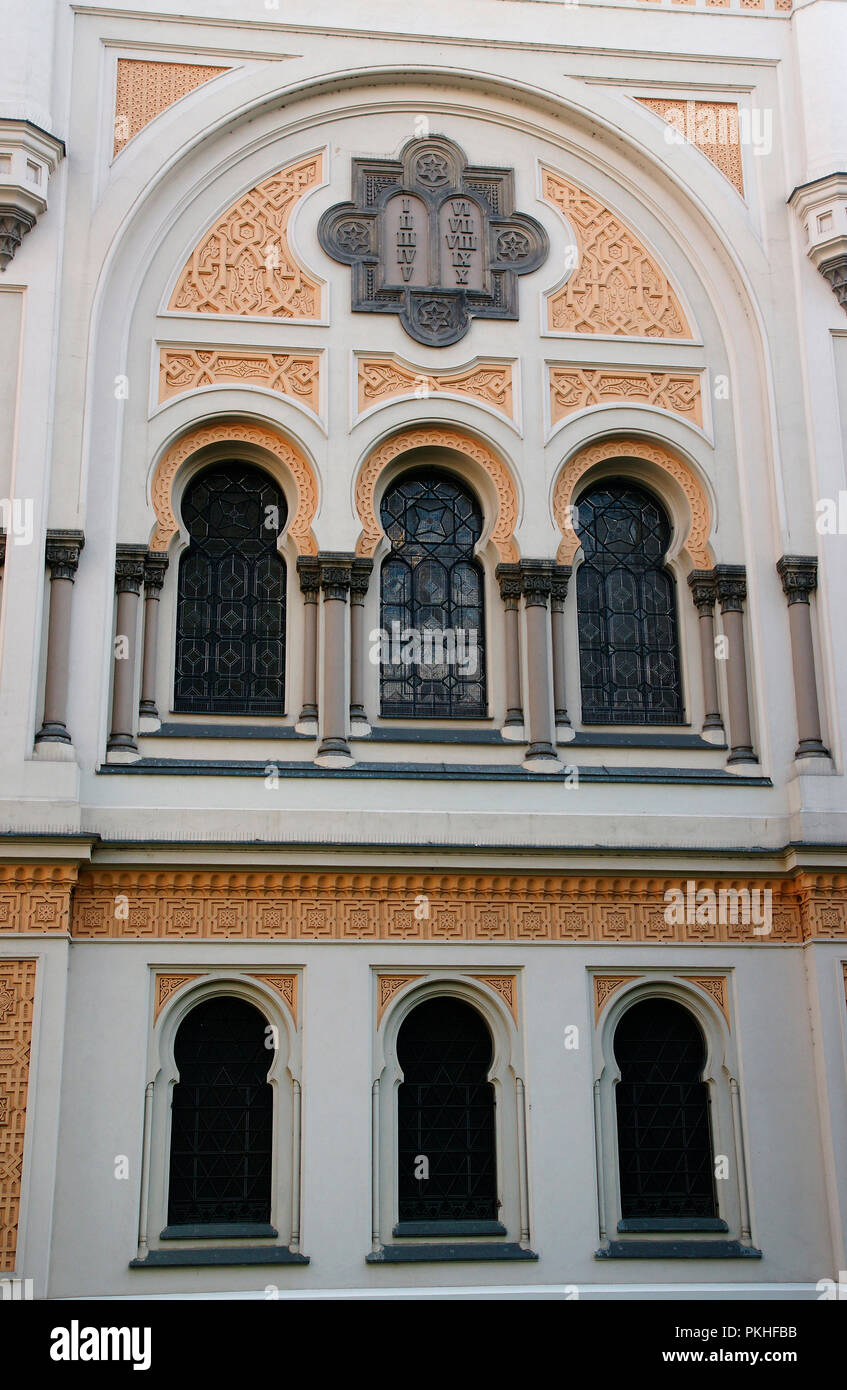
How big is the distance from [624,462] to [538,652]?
1.85m

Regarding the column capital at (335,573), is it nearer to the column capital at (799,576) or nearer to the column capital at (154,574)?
the column capital at (154,574)

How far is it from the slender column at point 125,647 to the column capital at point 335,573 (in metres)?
1.31

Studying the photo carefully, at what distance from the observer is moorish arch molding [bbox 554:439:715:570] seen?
1240cm

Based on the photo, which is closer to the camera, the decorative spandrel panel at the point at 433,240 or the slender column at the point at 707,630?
the slender column at the point at 707,630

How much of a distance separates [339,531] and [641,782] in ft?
9.53

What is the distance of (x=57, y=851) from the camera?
419 inches

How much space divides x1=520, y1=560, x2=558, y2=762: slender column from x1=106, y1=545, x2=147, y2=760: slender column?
9.40ft

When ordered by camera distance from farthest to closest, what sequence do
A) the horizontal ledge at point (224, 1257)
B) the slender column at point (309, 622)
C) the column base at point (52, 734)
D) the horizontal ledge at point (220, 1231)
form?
the slender column at point (309, 622)
the column base at point (52, 734)
the horizontal ledge at point (220, 1231)
the horizontal ledge at point (224, 1257)

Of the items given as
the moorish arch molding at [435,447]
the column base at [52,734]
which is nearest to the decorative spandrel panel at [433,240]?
the moorish arch molding at [435,447]

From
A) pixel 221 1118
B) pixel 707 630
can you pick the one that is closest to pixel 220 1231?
pixel 221 1118

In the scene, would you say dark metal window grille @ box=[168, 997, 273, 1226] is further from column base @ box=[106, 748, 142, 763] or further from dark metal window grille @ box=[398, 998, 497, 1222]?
column base @ box=[106, 748, 142, 763]

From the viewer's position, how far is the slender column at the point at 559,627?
12.1 meters

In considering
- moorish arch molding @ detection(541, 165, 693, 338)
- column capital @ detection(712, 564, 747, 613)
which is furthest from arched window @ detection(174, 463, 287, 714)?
column capital @ detection(712, 564, 747, 613)
